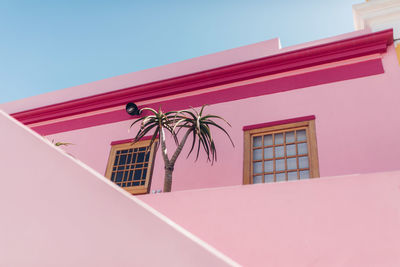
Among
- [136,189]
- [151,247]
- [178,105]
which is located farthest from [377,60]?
[151,247]

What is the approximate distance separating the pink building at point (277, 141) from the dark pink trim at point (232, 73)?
0.02 m

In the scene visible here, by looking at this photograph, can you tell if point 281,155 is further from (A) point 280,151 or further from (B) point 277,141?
(B) point 277,141

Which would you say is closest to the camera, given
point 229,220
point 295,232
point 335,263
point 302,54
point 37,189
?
Result: point 37,189

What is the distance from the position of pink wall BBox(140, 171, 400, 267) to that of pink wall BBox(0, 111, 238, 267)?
1.73 meters

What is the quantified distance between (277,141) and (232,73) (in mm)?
1597

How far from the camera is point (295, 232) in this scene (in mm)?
2980

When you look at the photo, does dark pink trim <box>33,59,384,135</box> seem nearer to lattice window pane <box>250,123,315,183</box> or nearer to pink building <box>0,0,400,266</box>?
pink building <box>0,0,400,266</box>

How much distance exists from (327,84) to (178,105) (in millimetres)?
2618

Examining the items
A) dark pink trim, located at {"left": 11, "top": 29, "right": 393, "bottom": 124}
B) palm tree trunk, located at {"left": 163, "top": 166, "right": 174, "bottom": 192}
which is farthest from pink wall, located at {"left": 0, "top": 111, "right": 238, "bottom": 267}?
dark pink trim, located at {"left": 11, "top": 29, "right": 393, "bottom": 124}

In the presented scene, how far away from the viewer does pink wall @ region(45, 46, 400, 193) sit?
16.4 ft

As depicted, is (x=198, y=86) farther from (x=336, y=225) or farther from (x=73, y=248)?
(x=73, y=248)

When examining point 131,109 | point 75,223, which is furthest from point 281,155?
point 75,223

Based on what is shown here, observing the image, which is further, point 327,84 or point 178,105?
point 178,105

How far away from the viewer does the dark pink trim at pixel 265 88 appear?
575 centimetres
